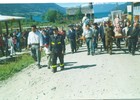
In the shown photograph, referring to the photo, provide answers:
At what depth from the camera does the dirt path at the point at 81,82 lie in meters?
9.73

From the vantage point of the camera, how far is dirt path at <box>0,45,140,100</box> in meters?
9.73

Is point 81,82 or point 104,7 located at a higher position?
point 104,7

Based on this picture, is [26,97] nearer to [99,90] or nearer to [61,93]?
[61,93]

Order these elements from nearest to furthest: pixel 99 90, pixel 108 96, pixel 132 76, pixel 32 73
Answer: pixel 108 96 → pixel 99 90 → pixel 132 76 → pixel 32 73

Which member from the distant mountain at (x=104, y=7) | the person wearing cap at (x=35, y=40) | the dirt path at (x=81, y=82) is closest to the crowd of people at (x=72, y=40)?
the person wearing cap at (x=35, y=40)

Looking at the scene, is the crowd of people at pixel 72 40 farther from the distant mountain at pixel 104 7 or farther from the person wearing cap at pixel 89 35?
the distant mountain at pixel 104 7

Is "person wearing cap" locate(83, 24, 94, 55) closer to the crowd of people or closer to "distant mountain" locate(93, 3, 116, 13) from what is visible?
the crowd of people

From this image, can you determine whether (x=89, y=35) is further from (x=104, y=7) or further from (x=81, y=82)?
(x=104, y=7)

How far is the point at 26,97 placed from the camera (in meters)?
10.4

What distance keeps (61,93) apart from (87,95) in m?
0.97

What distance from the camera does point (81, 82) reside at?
11117 mm

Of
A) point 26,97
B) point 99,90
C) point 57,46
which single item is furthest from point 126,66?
point 26,97

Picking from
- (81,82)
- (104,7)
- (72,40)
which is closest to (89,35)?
(72,40)

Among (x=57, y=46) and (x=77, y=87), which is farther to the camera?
(x=57, y=46)
